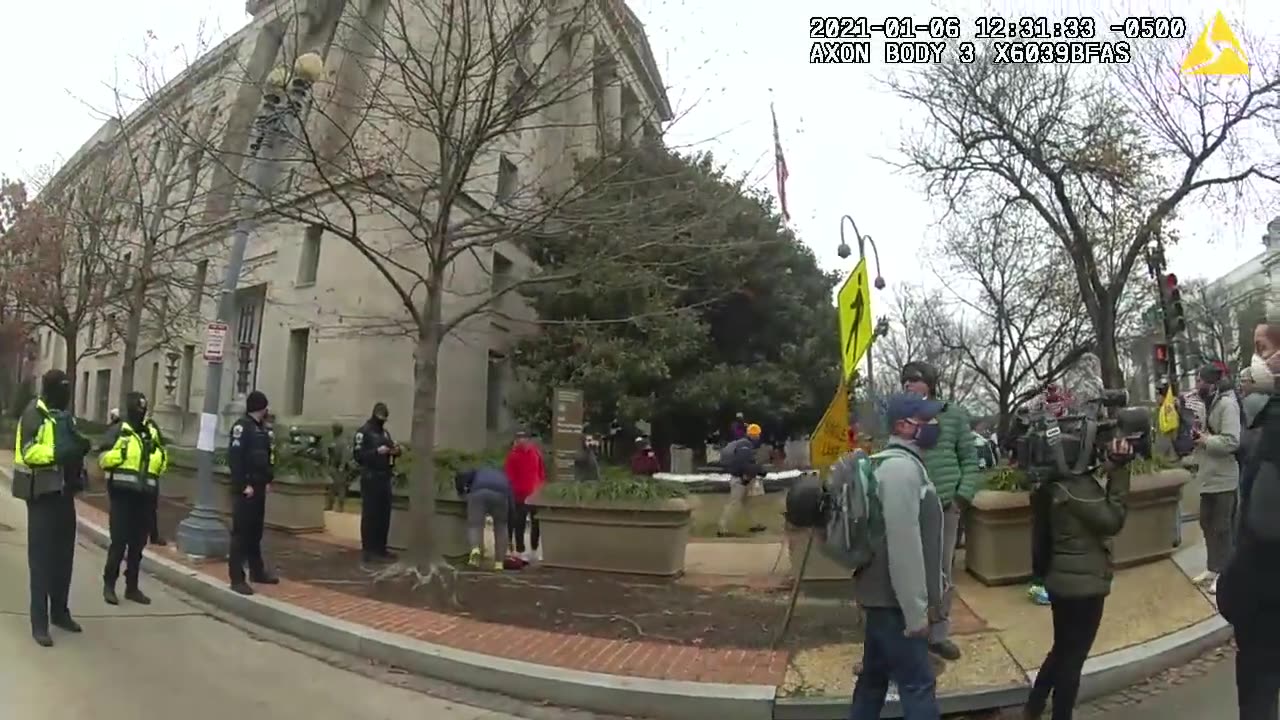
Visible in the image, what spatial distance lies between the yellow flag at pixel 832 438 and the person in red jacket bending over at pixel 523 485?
427 cm

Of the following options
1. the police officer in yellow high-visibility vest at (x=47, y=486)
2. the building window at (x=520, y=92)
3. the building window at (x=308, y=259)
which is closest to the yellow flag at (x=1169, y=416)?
the building window at (x=520, y=92)

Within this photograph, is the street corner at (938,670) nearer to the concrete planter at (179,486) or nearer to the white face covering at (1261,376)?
the white face covering at (1261,376)

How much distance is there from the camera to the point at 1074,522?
4387 mm

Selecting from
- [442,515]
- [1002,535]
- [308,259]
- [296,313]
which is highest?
[308,259]

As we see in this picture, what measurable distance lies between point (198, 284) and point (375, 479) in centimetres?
1175

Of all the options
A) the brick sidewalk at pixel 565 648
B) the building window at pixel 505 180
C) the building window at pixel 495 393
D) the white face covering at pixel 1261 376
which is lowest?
the brick sidewalk at pixel 565 648

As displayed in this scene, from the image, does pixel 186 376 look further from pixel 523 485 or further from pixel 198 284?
pixel 523 485

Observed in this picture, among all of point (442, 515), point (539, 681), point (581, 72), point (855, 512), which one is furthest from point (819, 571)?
point (581, 72)

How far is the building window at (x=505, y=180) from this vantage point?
954cm

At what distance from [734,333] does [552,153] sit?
13.0m

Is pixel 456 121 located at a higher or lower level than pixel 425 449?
higher

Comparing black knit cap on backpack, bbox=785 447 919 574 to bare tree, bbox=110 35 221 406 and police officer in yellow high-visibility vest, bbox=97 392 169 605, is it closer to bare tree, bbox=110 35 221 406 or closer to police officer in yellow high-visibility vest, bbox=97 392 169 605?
police officer in yellow high-visibility vest, bbox=97 392 169 605

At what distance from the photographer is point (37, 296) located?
20250mm

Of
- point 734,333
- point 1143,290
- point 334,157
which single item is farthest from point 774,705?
point 1143,290
